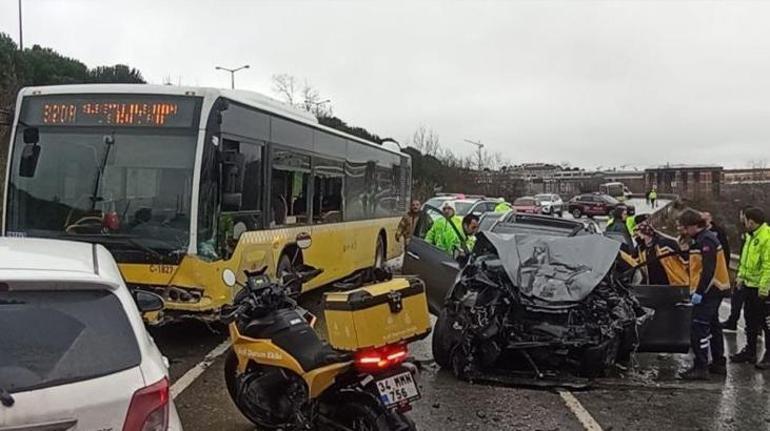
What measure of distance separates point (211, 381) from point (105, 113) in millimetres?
3215

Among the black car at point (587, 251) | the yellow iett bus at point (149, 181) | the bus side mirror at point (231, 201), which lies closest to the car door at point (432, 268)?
the black car at point (587, 251)

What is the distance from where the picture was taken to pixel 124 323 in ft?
9.34

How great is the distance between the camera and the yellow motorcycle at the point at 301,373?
4.39 metres

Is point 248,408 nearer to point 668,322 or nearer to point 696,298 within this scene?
point 668,322

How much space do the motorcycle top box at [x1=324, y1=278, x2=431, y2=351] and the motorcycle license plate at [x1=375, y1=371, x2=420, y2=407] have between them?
0.71 ft

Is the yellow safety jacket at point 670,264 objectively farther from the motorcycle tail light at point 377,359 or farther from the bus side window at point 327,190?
the bus side window at point 327,190

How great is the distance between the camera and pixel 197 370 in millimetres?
7250

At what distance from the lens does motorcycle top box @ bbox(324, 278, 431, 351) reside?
4.36 m

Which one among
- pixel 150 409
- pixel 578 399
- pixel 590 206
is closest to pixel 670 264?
pixel 578 399

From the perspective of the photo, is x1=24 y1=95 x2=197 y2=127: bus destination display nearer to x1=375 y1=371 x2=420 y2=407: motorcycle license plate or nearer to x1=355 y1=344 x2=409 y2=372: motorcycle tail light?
x1=355 y1=344 x2=409 y2=372: motorcycle tail light

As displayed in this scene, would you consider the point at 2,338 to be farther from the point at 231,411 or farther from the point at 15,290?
the point at 231,411

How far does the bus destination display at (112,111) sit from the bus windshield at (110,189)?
0.30 feet

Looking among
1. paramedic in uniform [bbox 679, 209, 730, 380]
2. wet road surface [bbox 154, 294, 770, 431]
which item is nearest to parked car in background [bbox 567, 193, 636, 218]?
paramedic in uniform [bbox 679, 209, 730, 380]

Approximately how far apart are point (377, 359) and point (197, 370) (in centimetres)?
346
